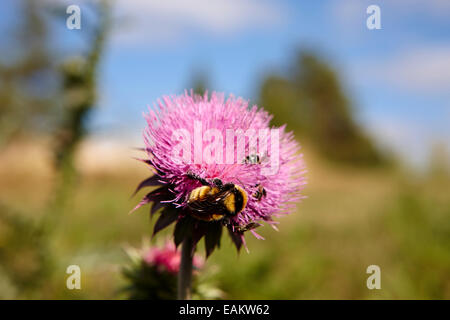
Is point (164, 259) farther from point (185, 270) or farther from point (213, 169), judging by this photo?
point (213, 169)

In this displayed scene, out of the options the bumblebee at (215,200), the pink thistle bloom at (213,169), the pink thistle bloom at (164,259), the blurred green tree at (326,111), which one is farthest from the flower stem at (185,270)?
the blurred green tree at (326,111)

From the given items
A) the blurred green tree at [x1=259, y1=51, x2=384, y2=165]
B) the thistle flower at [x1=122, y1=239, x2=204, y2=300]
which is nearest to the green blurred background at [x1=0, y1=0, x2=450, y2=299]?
the thistle flower at [x1=122, y1=239, x2=204, y2=300]

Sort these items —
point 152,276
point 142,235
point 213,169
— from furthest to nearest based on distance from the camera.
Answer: point 142,235 < point 152,276 < point 213,169

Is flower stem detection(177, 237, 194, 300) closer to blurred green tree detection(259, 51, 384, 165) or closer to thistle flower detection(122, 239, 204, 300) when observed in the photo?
thistle flower detection(122, 239, 204, 300)

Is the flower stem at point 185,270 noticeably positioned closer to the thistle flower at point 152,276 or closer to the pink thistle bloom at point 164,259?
the thistle flower at point 152,276

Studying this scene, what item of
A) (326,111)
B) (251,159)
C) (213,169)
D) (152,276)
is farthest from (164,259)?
(326,111)
